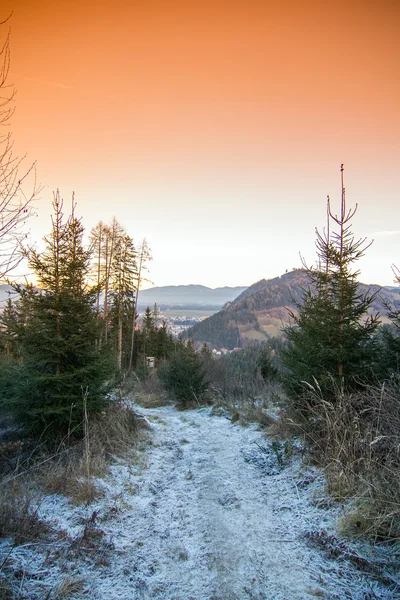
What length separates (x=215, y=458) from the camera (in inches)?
221

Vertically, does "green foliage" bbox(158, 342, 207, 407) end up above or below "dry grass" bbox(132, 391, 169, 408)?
above

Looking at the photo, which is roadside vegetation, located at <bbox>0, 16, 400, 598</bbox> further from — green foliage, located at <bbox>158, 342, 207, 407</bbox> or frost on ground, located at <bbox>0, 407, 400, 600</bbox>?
green foliage, located at <bbox>158, 342, 207, 407</bbox>

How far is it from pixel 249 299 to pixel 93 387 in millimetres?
158726

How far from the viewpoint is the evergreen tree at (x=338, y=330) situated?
227 inches

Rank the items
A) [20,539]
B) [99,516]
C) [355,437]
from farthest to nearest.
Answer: [355,437], [99,516], [20,539]

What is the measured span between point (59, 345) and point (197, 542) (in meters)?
4.40

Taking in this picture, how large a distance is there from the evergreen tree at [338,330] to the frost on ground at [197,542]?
181 cm

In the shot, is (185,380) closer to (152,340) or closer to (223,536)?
(223,536)

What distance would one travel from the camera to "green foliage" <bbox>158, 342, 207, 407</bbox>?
467 inches

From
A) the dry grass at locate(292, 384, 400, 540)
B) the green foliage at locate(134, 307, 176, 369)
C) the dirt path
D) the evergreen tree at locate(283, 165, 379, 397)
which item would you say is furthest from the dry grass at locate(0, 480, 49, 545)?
the green foliage at locate(134, 307, 176, 369)

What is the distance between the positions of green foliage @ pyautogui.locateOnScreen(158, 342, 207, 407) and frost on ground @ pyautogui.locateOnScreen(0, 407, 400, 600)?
263 inches

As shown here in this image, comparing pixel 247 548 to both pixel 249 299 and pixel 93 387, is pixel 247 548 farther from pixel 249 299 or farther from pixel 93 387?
pixel 249 299

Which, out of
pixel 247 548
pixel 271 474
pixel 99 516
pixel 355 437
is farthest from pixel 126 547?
pixel 355 437

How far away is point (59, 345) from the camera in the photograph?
6043mm
